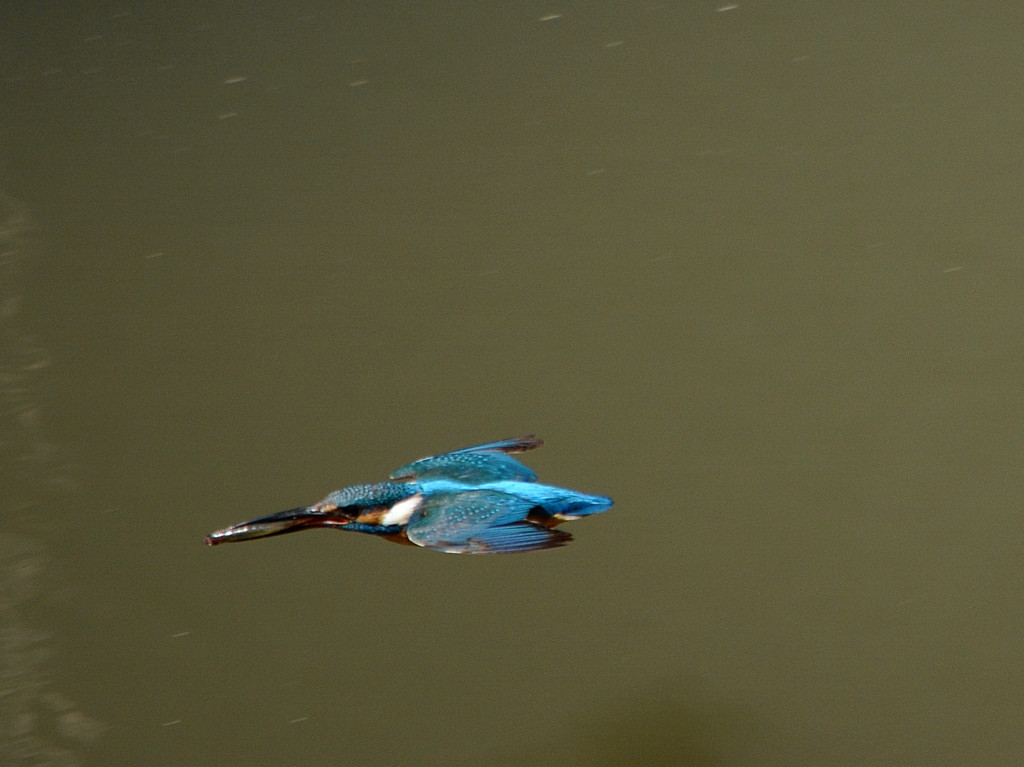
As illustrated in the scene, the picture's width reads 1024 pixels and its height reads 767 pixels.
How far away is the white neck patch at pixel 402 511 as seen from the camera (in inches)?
26.3

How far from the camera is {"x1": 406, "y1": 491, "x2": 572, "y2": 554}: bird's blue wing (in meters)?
0.63

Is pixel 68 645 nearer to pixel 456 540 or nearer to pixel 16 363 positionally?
pixel 16 363

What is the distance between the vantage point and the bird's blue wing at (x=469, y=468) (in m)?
0.71

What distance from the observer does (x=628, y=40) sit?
4.19ft

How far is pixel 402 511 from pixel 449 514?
0.11 ft

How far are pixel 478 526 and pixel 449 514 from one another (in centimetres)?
2

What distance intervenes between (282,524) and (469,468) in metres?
0.12

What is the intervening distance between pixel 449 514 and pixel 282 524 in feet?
0.34

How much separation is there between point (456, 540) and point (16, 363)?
0.70 m

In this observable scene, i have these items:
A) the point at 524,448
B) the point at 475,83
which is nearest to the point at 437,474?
the point at 524,448

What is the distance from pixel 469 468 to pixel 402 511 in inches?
2.6

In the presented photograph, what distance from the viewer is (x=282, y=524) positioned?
672 millimetres

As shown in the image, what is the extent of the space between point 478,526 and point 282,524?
12 cm

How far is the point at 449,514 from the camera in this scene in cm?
65
